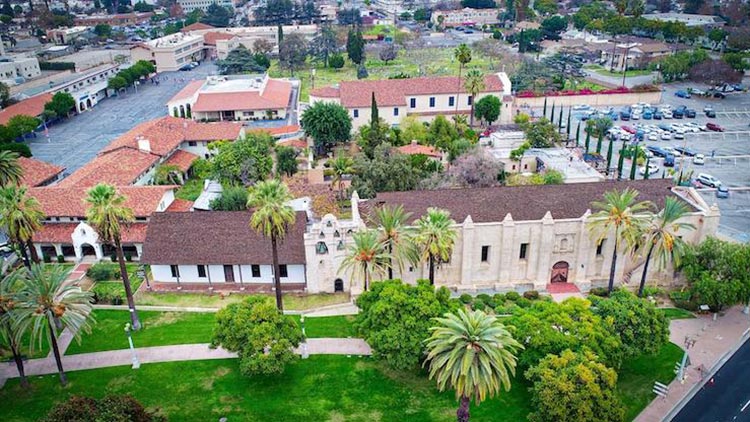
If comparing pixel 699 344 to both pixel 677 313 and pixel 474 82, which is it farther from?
pixel 474 82

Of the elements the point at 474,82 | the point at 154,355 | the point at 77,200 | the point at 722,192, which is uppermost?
the point at 474,82

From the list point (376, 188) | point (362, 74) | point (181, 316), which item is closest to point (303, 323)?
point (181, 316)

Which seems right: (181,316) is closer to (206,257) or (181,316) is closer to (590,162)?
(206,257)

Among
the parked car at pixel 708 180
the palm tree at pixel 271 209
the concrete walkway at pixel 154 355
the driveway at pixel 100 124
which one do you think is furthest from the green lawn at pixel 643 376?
the driveway at pixel 100 124

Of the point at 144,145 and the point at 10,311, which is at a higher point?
the point at 144,145

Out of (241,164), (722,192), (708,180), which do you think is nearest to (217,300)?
(241,164)

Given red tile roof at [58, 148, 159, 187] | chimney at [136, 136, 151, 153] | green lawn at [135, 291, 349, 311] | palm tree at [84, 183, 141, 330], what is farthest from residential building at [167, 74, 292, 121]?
palm tree at [84, 183, 141, 330]

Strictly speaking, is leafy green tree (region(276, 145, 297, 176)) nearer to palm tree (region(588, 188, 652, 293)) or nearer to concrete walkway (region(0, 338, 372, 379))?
concrete walkway (region(0, 338, 372, 379))
